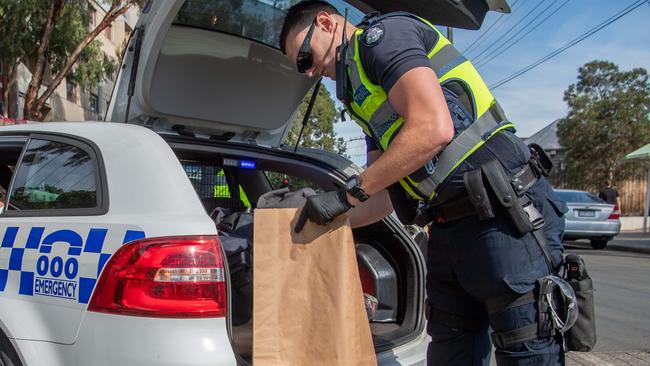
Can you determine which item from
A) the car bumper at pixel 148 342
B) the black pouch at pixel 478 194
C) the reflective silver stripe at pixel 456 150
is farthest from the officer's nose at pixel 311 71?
the car bumper at pixel 148 342

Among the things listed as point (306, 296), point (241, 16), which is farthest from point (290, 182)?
point (306, 296)

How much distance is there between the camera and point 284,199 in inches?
75.6

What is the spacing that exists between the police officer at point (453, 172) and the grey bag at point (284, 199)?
0.50 feet

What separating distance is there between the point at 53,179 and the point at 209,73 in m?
1.36

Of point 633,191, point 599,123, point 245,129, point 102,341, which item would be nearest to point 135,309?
point 102,341

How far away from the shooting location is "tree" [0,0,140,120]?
1050cm

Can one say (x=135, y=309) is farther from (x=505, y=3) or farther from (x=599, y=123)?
(x=599, y=123)

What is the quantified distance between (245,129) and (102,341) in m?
2.18

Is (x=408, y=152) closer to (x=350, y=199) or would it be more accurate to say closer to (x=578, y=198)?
(x=350, y=199)

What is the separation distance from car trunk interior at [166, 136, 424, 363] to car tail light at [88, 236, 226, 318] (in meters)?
0.45

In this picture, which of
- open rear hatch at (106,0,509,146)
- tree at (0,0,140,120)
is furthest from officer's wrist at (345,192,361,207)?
tree at (0,0,140,120)

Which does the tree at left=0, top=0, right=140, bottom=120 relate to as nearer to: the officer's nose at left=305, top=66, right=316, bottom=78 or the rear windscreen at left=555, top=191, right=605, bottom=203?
the officer's nose at left=305, top=66, right=316, bottom=78

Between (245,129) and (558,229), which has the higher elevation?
(245,129)

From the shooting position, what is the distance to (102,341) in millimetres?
1680
